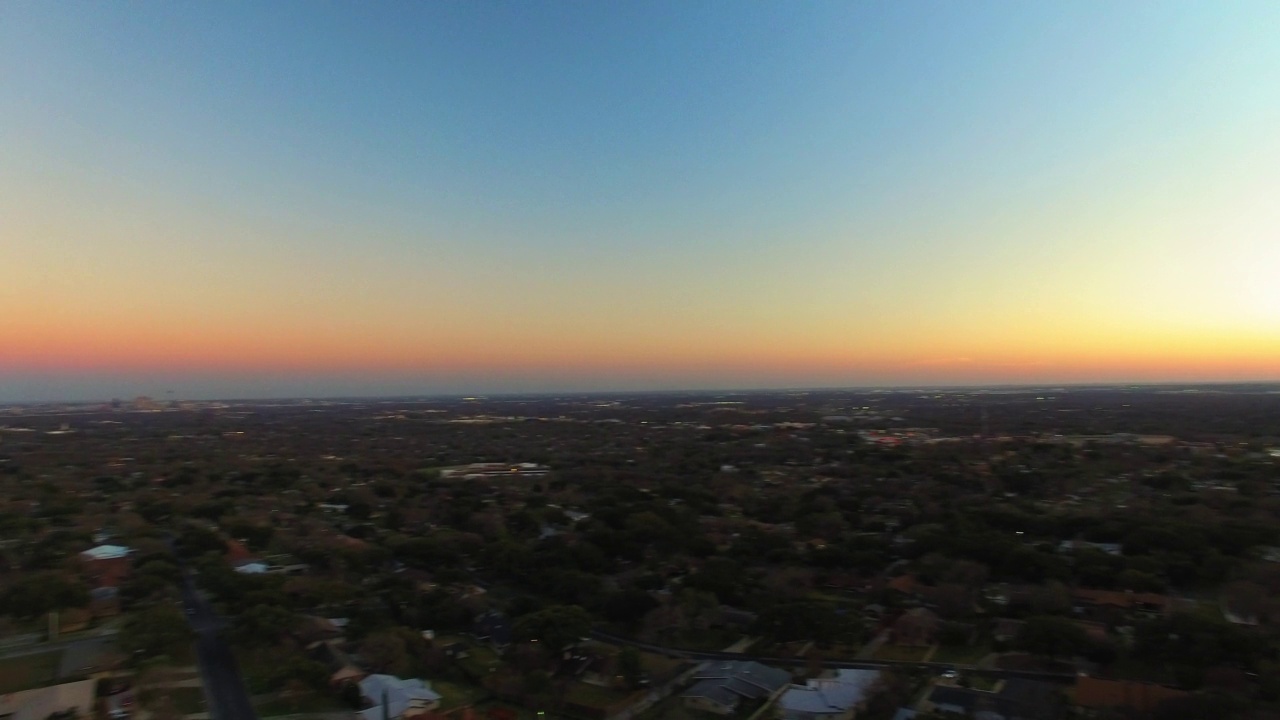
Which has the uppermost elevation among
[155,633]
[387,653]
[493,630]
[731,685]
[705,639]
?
[155,633]

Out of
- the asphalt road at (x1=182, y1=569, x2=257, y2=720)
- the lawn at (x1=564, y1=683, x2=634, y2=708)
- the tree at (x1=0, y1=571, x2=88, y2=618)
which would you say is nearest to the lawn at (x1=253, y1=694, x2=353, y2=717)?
the asphalt road at (x1=182, y1=569, x2=257, y2=720)

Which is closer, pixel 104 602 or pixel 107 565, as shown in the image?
pixel 104 602

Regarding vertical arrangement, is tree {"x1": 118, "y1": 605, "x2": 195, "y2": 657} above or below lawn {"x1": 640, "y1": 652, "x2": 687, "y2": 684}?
above

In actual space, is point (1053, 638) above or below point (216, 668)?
above

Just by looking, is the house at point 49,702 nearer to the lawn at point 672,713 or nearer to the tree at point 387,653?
the tree at point 387,653

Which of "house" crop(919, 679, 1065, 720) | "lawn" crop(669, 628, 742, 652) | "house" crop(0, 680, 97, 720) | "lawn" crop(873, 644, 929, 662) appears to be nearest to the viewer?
"house" crop(919, 679, 1065, 720)

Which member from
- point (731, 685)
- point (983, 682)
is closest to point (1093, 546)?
point (983, 682)

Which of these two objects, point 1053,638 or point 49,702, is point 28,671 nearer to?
point 49,702

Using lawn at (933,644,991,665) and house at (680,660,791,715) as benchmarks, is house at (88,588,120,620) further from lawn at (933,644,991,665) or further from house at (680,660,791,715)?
lawn at (933,644,991,665)
